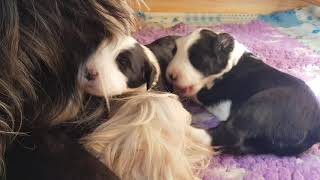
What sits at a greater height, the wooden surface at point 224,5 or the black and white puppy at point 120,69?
the black and white puppy at point 120,69

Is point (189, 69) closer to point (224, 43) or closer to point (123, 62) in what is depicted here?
point (224, 43)

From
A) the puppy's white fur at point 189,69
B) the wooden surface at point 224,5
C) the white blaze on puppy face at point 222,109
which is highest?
the puppy's white fur at point 189,69

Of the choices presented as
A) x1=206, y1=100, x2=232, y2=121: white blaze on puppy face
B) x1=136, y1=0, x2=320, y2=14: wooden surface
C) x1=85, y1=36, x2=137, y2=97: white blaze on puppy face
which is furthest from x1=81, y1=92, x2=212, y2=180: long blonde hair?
x1=136, y1=0, x2=320, y2=14: wooden surface

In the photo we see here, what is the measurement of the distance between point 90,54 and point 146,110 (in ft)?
0.47

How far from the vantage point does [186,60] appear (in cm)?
110

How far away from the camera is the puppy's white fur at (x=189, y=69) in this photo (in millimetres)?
1095

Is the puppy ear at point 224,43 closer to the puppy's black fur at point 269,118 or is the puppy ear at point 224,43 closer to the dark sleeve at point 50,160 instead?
the puppy's black fur at point 269,118

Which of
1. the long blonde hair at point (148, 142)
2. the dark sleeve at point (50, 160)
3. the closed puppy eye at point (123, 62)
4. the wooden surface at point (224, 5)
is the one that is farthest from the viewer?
the wooden surface at point (224, 5)

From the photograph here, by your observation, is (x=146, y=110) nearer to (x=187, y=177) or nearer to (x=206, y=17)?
(x=187, y=177)

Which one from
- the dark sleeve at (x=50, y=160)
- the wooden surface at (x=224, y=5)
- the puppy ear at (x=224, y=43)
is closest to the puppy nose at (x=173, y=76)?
the puppy ear at (x=224, y=43)

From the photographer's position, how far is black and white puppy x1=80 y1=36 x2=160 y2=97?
33.0 inches

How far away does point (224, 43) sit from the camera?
1.12 m

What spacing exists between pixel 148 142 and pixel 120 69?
0.49ft

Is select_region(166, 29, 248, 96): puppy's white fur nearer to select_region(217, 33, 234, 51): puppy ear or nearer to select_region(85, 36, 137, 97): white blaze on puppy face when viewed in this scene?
select_region(217, 33, 234, 51): puppy ear
